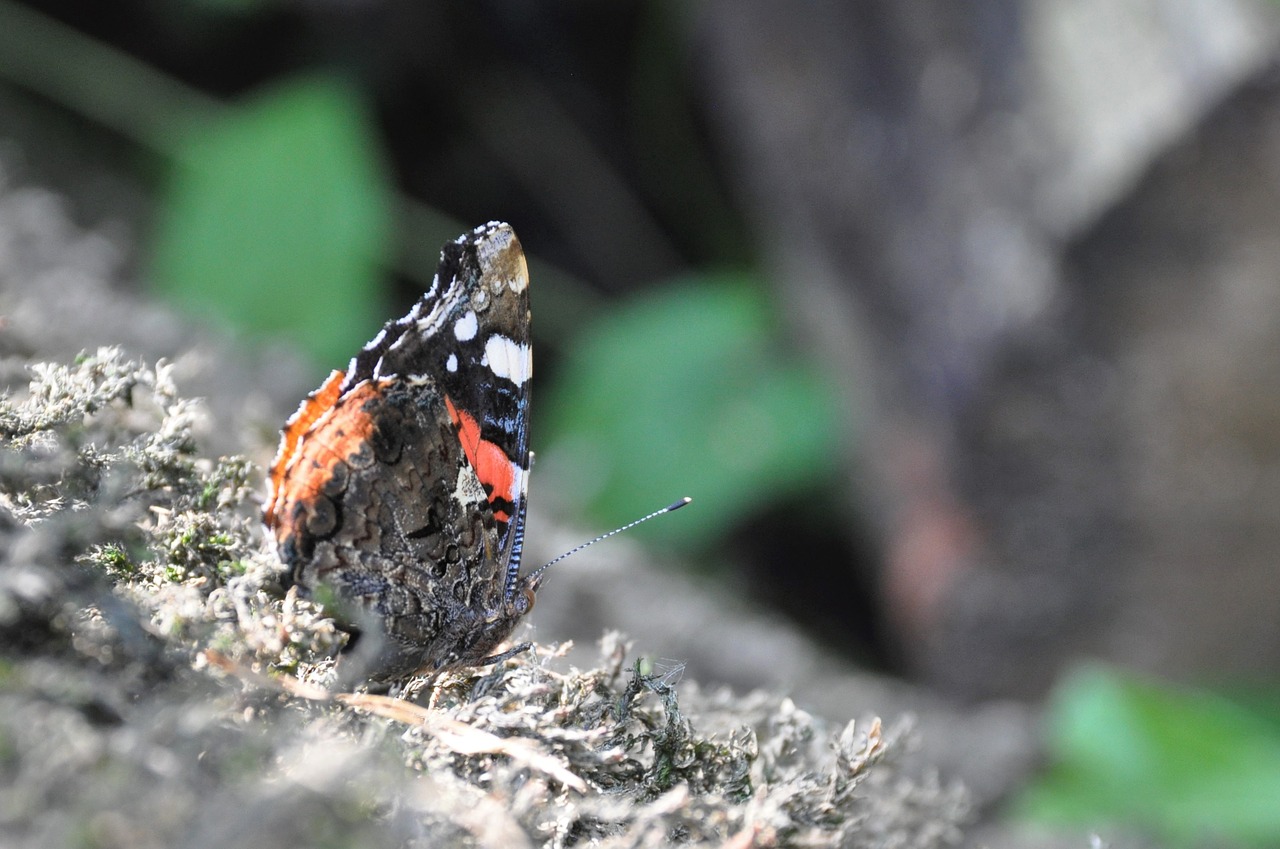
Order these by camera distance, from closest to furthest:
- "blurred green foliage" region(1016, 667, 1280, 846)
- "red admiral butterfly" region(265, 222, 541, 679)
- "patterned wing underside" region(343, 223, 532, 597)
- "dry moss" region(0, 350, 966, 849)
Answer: "dry moss" region(0, 350, 966, 849), "red admiral butterfly" region(265, 222, 541, 679), "patterned wing underside" region(343, 223, 532, 597), "blurred green foliage" region(1016, 667, 1280, 846)

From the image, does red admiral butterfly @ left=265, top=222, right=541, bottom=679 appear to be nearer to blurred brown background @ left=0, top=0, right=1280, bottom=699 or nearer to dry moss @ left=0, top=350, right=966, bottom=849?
dry moss @ left=0, top=350, right=966, bottom=849

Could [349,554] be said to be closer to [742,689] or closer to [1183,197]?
[742,689]

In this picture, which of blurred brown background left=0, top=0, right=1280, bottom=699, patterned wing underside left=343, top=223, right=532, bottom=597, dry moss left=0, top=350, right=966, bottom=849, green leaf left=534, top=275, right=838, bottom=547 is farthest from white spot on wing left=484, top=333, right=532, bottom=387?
green leaf left=534, top=275, right=838, bottom=547

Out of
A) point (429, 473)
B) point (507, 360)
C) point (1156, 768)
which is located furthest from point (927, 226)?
point (429, 473)

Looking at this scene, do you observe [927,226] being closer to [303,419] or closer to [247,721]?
[303,419]

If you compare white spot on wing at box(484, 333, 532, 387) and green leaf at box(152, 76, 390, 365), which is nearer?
white spot on wing at box(484, 333, 532, 387)

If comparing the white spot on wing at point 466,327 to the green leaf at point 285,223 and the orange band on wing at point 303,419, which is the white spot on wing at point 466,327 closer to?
the orange band on wing at point 303,419

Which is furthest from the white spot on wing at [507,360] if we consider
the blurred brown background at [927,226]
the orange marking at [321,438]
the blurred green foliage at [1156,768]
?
the blurred green foliage at [1156,768]
